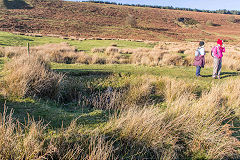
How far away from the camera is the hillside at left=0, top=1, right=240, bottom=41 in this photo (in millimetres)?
45884

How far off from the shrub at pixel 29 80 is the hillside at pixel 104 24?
119 ft

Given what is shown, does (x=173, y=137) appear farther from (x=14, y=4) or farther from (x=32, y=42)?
(x=14, y=4)

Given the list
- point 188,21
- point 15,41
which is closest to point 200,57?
point 15,41

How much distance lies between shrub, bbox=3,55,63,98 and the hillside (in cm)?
3637

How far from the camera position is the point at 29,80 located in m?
6.36

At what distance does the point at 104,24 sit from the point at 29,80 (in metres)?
55.3

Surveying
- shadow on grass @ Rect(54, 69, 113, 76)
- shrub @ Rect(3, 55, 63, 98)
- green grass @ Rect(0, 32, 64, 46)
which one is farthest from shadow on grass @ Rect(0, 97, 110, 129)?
green grass @ Rect(0, 32, 64, 46)

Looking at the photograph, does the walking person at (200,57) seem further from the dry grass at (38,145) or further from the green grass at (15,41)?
the green grass at (15,41)

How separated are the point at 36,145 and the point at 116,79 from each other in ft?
19.9

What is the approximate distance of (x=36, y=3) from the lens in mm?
67688

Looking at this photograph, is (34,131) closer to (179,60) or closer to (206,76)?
(206,76)

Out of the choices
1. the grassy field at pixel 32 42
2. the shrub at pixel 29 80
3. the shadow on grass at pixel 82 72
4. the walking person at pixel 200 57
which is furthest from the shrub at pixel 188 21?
the shrub at pixel 29 80

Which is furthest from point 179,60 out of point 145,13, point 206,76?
point 145,13

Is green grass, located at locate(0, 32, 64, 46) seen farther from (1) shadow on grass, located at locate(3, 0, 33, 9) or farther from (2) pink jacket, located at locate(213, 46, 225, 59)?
(1) shadow on grass, located at locate(3, 0, 33, 9)
